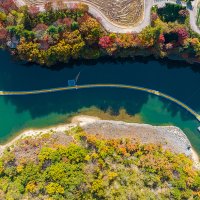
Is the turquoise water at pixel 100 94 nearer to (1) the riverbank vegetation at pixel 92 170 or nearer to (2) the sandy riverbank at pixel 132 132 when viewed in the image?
(2) the sandy riverbank at pixel 132 132

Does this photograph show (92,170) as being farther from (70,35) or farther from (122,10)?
(122,10)

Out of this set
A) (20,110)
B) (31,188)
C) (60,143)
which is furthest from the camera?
(20,110)

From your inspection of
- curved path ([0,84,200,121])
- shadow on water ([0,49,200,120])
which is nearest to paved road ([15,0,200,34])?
shadow on water ([0,49,200,120])

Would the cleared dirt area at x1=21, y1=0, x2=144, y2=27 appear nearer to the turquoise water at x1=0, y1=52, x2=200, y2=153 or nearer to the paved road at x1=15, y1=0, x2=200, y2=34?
the paved road at x1=15, y1=0, x2=200, y2=34

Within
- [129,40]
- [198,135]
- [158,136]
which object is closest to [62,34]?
[129,40]

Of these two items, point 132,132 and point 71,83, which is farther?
point 71,83

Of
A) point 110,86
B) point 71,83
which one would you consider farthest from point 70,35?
point 110,86

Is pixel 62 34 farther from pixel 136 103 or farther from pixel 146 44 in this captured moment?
pixel 136 103
